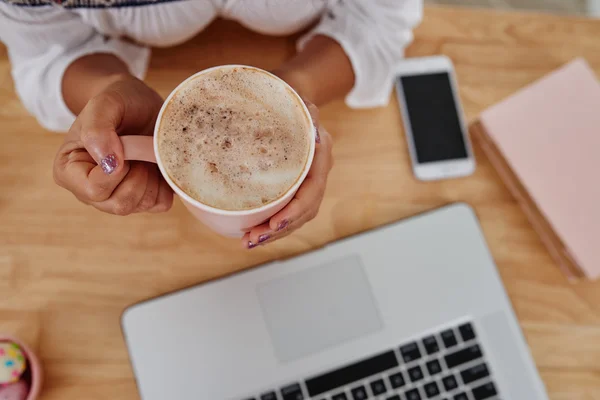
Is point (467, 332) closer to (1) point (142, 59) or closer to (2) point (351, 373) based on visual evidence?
(2) point (351, 373)

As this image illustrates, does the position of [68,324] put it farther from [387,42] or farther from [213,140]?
[387,42]

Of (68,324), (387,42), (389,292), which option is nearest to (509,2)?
(387,42)

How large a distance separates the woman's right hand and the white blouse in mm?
113

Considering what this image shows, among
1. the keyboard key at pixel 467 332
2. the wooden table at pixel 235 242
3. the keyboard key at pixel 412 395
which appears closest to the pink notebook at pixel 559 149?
the wooden table at pixel 235 242

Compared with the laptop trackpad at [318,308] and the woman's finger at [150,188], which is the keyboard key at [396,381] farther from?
the woman's finger at [150,188]

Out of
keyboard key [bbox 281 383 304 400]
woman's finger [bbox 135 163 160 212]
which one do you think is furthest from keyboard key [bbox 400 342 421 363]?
woman's finger [bbox 135 163 160 212]

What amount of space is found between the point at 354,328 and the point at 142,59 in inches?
16.8

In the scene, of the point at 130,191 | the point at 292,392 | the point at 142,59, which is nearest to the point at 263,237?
the point at 130,191

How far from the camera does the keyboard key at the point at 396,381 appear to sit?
55 cm

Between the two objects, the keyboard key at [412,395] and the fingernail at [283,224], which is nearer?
the fingernail at [283,224]

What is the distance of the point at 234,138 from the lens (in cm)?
35

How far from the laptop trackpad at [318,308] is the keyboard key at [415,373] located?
6 cm

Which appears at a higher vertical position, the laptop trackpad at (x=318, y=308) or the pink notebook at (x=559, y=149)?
the pink notebook at (x=559, y=149)

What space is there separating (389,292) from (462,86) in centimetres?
30
